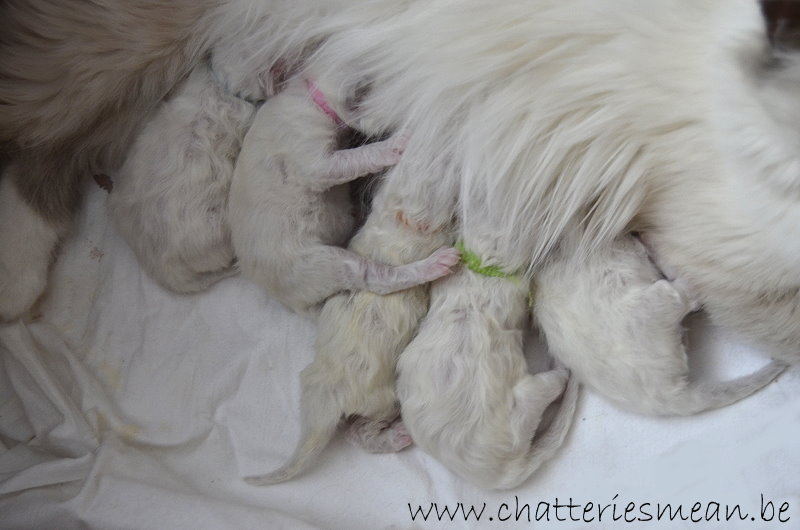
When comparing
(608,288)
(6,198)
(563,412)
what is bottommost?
(563,412)

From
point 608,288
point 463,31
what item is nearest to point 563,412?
point 608,288

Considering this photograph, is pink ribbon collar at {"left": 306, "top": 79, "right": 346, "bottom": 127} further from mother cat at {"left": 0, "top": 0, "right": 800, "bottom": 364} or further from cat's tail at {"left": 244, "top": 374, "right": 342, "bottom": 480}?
cat's tail at {"left": 244, "top": 374, "right": 342, "bottom": 480}

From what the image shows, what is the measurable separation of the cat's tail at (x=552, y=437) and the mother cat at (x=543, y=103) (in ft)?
0.79

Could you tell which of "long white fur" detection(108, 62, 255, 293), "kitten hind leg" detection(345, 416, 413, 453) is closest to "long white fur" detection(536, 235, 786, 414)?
"kitten hind leg" detection(345, 416, 413, 453)

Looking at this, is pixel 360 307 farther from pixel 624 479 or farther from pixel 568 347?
pixel 624 479

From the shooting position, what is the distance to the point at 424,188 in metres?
1.22

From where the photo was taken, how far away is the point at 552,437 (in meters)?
1.31

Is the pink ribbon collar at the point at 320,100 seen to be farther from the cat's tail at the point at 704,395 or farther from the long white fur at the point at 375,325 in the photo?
the cat's tail at the point at 704,395

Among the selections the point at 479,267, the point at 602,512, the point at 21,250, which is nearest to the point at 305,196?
the point at 479,267

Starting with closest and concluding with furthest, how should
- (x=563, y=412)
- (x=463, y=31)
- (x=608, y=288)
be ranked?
(x=463, y=31)
(x=608, y=288)
(x=563, y=412)

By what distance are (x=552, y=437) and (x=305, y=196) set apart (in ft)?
1.94

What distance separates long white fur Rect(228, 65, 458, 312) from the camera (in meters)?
1.25

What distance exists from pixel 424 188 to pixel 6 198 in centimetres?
75

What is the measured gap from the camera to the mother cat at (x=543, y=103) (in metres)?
1.00
